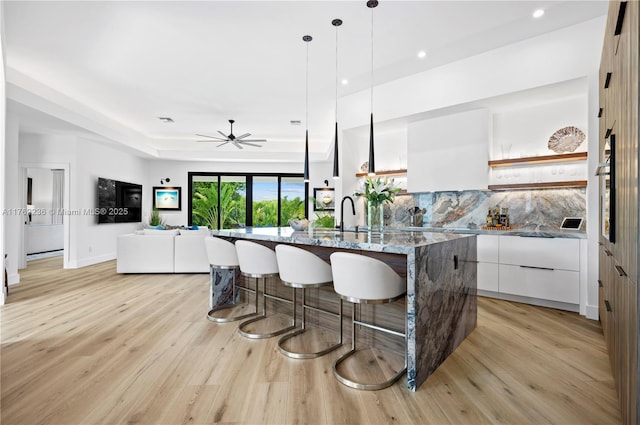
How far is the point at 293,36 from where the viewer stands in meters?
3.60

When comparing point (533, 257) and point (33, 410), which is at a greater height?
point (533, 257)

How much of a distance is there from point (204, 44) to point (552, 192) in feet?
14.7

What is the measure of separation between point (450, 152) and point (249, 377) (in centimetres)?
378

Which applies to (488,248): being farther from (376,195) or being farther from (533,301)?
(376,195)

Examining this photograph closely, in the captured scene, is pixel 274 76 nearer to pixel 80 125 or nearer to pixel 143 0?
pixel 143 0

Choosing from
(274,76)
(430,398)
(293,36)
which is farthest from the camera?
(274,76)

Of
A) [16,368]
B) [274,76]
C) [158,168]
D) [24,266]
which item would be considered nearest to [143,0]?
[274,76]

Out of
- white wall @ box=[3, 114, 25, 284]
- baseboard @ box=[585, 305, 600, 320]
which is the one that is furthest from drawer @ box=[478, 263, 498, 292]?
white wall @ box=[3, 114, 25, 284]

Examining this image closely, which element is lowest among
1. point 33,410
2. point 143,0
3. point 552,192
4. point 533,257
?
point 33,410

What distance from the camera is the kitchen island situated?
6.75ft

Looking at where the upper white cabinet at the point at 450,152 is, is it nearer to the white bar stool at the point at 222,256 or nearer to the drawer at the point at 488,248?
the drawer at the point at 488,248

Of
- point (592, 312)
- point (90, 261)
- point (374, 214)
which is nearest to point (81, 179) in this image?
point (90, 261)

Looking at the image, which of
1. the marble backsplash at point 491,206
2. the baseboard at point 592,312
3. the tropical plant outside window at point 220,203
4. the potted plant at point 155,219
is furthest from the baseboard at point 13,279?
the baseboard at point 592,312

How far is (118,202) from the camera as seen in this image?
7.82 meters
